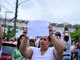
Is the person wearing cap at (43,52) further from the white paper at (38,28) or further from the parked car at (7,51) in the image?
the parked car at (7,51)

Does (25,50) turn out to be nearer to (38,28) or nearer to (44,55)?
(44,55)

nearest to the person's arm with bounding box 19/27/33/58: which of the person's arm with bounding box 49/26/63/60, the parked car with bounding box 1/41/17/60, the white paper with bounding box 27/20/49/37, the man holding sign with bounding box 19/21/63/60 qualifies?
the man holding sign with bounding box 19/21/63/60

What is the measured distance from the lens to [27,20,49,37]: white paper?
3.04 meters

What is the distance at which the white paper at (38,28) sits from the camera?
3043 mm

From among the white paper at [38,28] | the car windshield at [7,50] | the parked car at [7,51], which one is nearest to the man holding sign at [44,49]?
the white paper at [38,28]

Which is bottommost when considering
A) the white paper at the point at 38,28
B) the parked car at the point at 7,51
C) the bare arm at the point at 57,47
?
the parked car at the point at 7,51

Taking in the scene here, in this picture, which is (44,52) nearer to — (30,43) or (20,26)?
(30,43)

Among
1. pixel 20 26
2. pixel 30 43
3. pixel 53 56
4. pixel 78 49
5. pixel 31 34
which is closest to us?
pixel 31 34

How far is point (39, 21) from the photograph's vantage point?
3.11 metres

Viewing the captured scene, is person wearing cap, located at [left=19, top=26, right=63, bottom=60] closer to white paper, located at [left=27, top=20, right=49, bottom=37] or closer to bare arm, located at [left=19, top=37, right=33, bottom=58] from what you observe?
bare arm, located at [left=19, top=37, right=33, bottom=58]

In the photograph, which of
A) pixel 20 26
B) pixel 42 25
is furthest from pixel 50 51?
pixel 20 26

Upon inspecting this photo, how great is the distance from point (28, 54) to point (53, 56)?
1.46 feet

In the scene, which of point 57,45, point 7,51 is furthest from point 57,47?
point 7,51

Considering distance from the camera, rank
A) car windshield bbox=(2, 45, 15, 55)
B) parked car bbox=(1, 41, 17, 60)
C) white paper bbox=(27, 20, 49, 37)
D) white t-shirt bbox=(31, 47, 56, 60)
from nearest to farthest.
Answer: white paper bbox=(27, 20, 49, 37) < white t-shirt bbox=(31, 47, 56, 60) < parked car bbox=(1, 41, 17, 60) < car windshield bbox=(2, 45, 15, 55)
